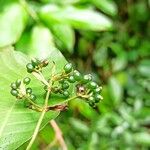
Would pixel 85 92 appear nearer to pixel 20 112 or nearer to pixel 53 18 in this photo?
pixel 20 112

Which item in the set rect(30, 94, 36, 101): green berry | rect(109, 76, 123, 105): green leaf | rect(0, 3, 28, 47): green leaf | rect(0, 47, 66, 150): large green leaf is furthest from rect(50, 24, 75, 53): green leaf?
rect(30, 94, 36, 101): green berry

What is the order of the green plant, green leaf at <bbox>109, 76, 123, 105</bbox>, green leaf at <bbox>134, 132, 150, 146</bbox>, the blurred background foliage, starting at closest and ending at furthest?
1. the green plant
2. the blurred background foliage
3. green leaf at <bbox>134, 132, 150, 146</bbox>
4. green leaf at <bbox>109, 76, 123, 105</bbox>

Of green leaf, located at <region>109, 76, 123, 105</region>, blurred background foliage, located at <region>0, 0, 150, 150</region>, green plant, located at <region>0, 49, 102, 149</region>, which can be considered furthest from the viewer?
green leaf, located at <region>109, 76, 123, 105</region>

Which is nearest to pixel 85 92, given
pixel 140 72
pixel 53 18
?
pixel 53 18

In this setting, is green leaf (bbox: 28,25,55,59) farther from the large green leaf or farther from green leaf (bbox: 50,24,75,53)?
the large green leaf

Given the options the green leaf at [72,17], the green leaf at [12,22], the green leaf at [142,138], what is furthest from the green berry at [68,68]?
the green leaf at [142,138]

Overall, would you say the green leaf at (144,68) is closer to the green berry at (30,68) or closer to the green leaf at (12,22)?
the green leaf at (12,22)

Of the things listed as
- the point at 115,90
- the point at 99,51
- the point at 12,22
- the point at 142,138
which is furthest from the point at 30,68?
the point at 99,51
